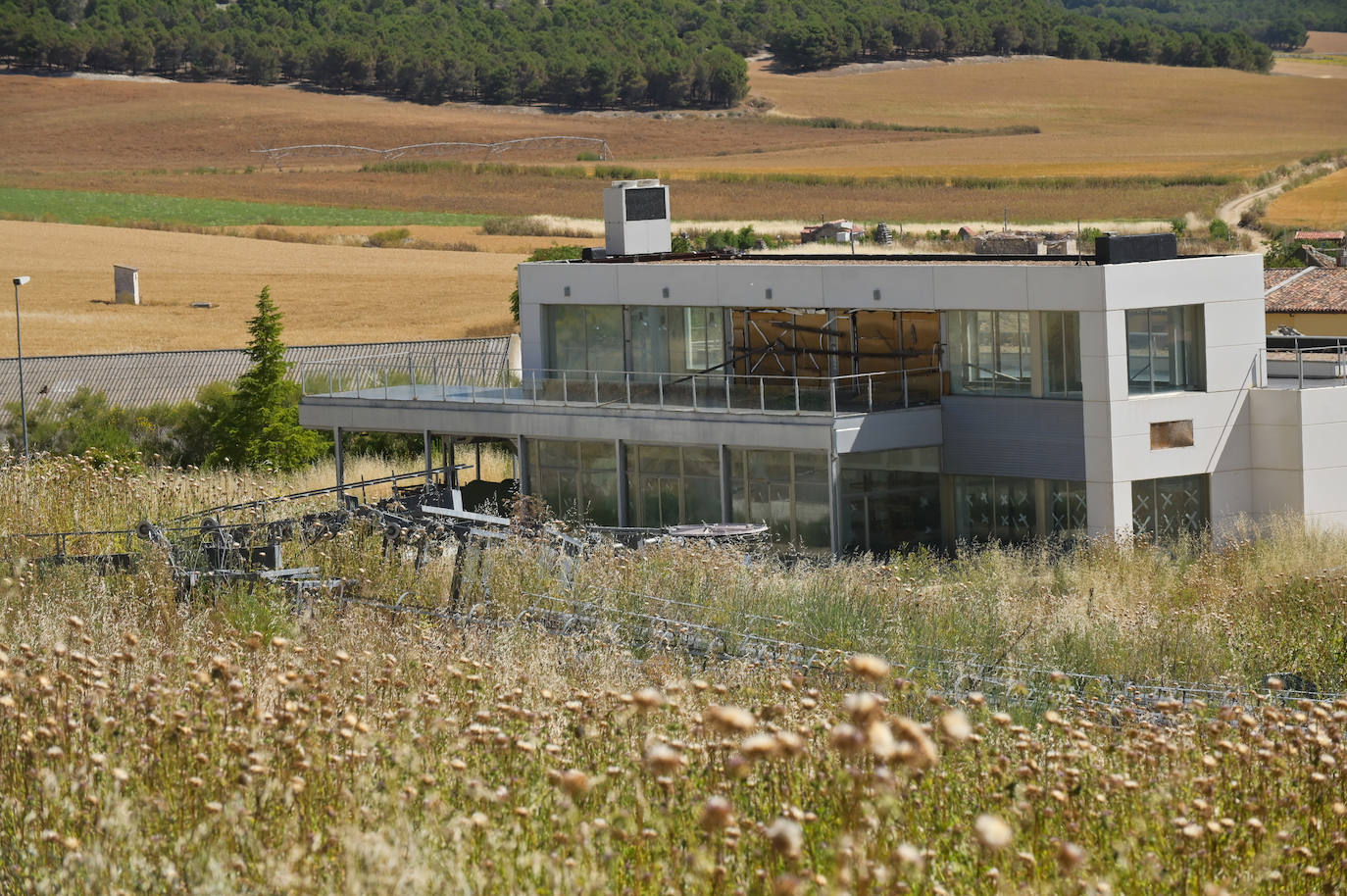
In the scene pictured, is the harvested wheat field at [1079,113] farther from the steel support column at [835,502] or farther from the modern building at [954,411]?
the steel support column at [835,502]

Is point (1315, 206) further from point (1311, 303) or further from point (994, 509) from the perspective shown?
point (994, 509)

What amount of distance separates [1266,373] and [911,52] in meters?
170

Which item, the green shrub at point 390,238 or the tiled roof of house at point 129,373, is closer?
the tiled roof of house at point 129,373

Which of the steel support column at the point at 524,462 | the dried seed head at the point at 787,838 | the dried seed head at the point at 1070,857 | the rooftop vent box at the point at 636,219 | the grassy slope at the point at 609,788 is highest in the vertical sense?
the rooftop vent box at the point at 636,219

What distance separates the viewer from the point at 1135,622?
65.0 ft

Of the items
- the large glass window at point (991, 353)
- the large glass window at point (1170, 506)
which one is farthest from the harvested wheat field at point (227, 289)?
the large glass window at point (1170, 506)

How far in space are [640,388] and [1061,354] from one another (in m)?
7.12

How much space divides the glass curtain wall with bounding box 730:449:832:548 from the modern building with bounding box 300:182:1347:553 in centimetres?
3

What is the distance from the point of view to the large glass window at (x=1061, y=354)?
28781mm

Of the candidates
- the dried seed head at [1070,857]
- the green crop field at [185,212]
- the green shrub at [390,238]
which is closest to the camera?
the dried seed head at [1070,857]

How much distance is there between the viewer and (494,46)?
607 ft

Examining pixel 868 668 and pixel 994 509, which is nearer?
pixel 868 668

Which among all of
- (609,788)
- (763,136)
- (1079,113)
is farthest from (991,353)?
(1079,113)

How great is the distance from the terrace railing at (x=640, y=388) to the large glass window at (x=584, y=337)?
0.66 metres
